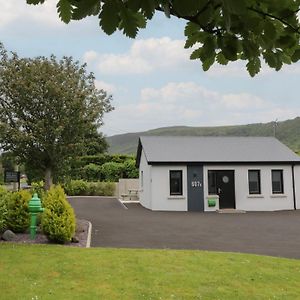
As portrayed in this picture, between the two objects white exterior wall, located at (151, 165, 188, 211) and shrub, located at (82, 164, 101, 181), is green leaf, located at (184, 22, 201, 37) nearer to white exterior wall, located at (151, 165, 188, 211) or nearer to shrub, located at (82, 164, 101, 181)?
white exterior wall, located at (151, 165, 188, 211)

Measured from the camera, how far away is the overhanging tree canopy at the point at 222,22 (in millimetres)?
1684

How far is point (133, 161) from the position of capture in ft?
125

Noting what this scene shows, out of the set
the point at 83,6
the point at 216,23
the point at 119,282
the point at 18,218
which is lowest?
the point at 119,282

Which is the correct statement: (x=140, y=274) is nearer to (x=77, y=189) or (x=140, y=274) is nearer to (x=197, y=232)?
(x=197, y=232)

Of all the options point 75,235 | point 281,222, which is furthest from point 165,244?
point 281,222

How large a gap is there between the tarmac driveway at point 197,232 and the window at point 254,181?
3148 mm

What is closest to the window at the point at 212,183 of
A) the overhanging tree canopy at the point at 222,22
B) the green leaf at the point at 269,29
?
the overhanging tree canopy at the point at 222,22

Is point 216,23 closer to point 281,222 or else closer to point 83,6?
point 83,6

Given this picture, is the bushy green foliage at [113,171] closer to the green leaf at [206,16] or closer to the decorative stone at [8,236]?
the decorative stone at [8,236]

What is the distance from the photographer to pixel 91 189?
36.0 m

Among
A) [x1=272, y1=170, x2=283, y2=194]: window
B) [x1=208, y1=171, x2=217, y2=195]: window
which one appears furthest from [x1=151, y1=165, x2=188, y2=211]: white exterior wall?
[x1=272, y1=170, x2=283, y2=194]: window

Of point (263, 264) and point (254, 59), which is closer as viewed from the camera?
point (254, 59)

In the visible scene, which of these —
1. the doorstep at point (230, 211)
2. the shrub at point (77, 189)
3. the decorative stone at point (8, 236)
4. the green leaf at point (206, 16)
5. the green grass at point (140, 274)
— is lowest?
the green grass at point (140, 274)

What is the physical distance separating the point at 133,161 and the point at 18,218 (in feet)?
82.0
